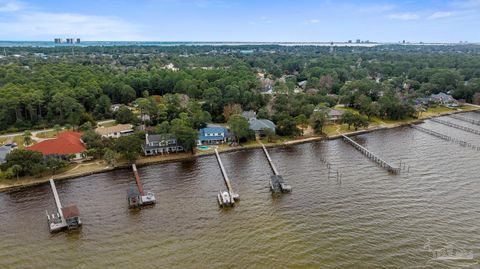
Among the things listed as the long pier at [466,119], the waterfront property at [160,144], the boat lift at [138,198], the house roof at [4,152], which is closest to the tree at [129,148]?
the waterfront property at [160,144]

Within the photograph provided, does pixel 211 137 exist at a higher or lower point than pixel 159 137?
lower

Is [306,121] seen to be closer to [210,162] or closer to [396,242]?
[210,162]

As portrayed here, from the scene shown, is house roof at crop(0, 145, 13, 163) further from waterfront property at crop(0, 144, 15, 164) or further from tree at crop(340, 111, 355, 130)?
tree at crop(340, 111, 355, 130)

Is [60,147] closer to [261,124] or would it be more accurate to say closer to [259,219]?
[259,219]

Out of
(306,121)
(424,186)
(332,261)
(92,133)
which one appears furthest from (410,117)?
(92,133)

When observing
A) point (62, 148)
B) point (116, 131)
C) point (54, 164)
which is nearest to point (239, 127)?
point (116, 131)
